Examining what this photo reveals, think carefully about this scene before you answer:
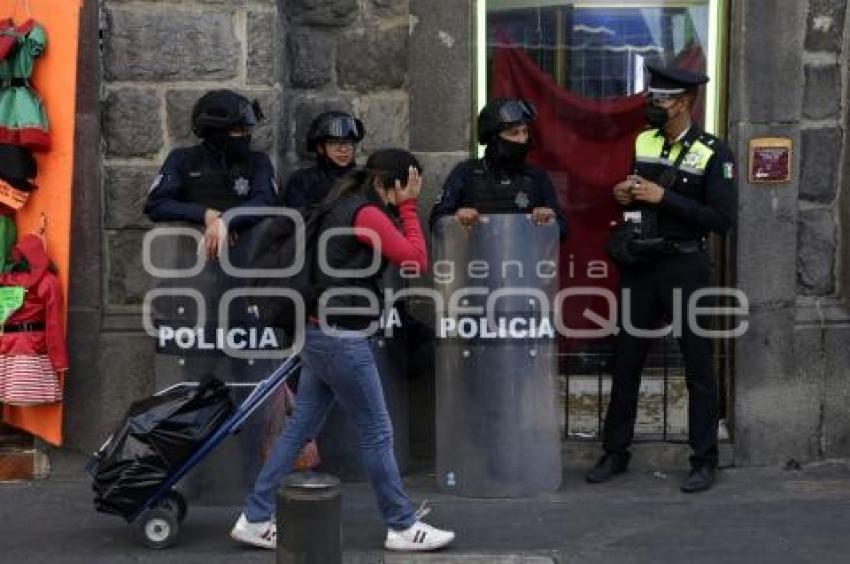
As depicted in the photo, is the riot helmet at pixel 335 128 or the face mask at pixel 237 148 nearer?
the face mask at pixel 237 148

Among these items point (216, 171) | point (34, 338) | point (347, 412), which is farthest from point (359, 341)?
point (34, 338)

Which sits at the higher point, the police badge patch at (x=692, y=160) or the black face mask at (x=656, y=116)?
the black face mask at (x=656, y=116)

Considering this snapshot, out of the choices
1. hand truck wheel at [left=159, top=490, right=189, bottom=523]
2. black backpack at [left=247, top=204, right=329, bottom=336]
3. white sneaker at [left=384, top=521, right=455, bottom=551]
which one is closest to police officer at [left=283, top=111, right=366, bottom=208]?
black backpack at [left=247, top=204, right=329, bottom=336]

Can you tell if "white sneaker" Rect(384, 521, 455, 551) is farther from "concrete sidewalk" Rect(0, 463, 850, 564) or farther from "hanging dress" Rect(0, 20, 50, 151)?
"hanging dress" Rect(0, 20, 50, 151)

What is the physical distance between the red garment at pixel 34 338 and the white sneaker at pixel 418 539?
7.27ft

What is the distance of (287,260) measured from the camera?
17.7 ft

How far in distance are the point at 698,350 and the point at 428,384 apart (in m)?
1.59

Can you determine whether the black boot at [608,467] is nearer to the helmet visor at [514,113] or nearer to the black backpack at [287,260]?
the helmet visor at [514,113]

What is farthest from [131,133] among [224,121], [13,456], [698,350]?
[698,350]

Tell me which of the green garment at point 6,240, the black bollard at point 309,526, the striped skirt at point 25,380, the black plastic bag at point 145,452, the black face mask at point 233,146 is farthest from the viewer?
the green garment at point 6,240

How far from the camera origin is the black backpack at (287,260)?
17.6 ft

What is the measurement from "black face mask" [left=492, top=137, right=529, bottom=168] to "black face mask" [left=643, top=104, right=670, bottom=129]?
669 mm

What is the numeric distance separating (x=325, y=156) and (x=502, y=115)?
98 cm

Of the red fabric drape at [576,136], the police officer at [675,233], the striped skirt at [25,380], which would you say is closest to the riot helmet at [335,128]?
the red fabric drape at [576,136]
